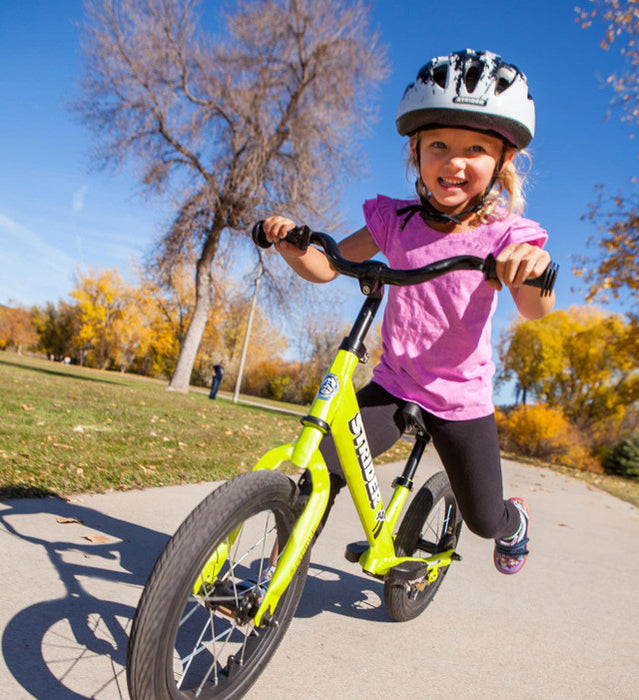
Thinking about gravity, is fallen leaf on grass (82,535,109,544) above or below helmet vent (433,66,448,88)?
below

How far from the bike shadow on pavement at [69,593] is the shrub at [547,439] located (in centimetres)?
1645

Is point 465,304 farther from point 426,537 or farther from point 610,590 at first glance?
point 610,590

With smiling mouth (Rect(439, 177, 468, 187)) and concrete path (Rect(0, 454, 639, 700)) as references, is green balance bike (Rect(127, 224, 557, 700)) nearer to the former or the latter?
concrete path (Rect(0, 454, 639, 700))

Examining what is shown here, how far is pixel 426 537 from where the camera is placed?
286 cm

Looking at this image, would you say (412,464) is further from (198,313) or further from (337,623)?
(198,313)

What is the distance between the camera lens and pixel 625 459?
51.9 feet

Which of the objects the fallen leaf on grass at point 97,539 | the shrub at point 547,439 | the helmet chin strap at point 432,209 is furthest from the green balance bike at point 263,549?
the shrub at point 547,439

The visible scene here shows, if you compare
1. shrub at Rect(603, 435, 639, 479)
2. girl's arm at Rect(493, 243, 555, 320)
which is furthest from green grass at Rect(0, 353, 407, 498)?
shrub at Rect(603, 435, 639, 479)

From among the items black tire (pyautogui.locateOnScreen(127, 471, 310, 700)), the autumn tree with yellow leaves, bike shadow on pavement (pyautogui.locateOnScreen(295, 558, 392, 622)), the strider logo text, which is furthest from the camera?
the autumn tree with yellow leaves

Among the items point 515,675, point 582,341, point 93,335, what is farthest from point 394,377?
point 93,335

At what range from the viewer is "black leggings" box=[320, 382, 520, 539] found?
227 centimetres

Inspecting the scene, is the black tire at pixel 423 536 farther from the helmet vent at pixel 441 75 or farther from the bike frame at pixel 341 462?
the helmet vent at pixel 441 75

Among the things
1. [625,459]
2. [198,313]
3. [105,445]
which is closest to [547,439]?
[625,459]

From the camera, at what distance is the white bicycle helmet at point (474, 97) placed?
6.84 feet
